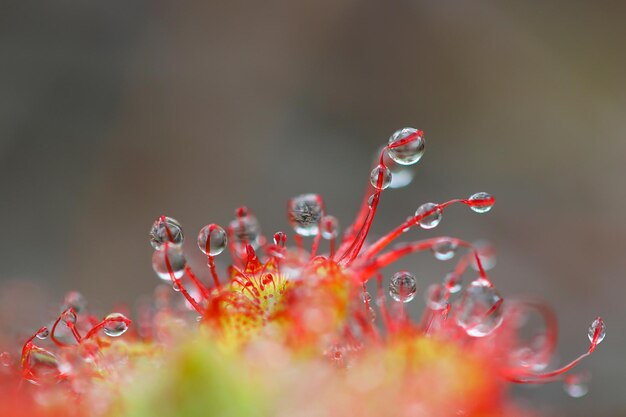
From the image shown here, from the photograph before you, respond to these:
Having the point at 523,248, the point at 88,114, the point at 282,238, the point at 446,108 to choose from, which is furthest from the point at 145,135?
the point at 282,238

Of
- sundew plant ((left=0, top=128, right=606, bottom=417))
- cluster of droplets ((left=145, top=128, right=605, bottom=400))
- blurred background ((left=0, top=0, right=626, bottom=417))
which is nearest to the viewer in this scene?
sundew plant ((left=0, top=128, right=606, bottom=417))

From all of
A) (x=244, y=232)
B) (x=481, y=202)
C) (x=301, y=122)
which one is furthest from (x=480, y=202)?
(x=301, y=122)

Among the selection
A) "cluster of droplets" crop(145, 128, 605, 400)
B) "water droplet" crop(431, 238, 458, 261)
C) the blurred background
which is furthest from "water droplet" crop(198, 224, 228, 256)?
the blurred background

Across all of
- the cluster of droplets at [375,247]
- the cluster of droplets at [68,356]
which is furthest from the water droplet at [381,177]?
the cluster of droplets at [68,356]

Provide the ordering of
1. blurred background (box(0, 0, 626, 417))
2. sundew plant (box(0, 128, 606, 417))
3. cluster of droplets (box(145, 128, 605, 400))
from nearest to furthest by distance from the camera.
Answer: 1. sundew plant (box(0, 128, 606, 417))
2. cluster of droplets (box(145, 128, 605, 400))
3. blurred background (box(0, 0, 626, 417))

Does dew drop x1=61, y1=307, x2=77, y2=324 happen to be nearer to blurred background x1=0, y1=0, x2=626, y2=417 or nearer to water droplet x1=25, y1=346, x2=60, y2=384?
water droplet x1=25, y1=346, x2=60, y2=384

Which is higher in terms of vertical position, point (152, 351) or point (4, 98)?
point (4, 98)

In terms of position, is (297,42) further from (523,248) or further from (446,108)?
(523,248)
